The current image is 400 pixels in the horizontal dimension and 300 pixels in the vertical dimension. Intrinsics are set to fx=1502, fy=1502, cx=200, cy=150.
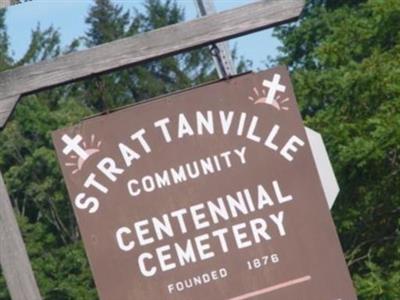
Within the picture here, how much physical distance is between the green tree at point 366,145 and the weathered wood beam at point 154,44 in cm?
1537

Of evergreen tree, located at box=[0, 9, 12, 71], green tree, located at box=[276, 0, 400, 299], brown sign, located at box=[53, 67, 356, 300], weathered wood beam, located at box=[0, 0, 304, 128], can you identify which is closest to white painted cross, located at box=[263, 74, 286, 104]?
brown sign, located at box=[53, 67, 356, 300]

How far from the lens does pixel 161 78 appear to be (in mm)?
65375

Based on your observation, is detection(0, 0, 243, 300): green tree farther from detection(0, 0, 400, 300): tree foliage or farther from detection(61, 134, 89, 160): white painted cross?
detection(61, 134, 89, 160): white painted cross

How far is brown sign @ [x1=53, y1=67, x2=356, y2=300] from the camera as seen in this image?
7.03m

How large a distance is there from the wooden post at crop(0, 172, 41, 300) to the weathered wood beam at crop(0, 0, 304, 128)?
0.56 metres

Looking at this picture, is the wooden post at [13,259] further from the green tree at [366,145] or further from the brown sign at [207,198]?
the green tree at [366,145]

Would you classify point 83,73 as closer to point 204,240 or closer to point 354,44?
point 204,240

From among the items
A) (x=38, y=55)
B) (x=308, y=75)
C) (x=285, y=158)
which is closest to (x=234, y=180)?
(x=285, y=158)

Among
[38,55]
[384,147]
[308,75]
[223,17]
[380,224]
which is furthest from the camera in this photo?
[38,55]

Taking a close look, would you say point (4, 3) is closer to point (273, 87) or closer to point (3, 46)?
point (273, 87)

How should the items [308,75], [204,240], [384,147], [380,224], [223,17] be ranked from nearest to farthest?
[204,240]
[223,17]
[384,147]
[380,224]
[308,75]

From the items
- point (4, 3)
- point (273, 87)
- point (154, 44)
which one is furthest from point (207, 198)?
point (4, 3)

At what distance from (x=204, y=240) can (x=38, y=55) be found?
5572 centimetres

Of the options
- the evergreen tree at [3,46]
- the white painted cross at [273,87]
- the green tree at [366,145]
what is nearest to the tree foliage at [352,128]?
the green tree at [366,145]
